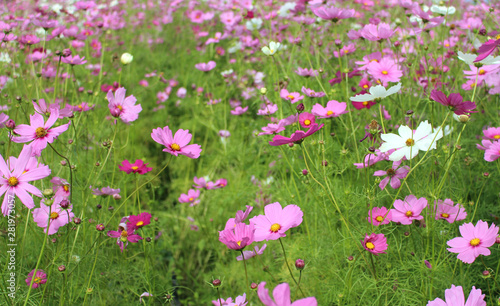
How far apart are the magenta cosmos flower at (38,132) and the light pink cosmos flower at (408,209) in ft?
2.46

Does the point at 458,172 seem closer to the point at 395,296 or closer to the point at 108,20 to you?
the point at 395,296

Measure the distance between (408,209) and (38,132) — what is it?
0.84 metres

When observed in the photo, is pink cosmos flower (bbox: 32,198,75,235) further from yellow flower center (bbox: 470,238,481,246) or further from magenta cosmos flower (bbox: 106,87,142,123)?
yellow flower center (bbox: 470,238,481,246)

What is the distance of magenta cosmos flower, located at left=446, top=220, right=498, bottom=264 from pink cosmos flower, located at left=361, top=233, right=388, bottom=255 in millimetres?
158

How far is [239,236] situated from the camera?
74 centimetres

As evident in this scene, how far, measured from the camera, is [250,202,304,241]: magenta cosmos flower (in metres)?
0.77

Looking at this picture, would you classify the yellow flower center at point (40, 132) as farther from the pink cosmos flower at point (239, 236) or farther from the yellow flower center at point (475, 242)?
the yellow flower center at point (475, 242)

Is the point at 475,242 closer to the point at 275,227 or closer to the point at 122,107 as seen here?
the point at 275,227

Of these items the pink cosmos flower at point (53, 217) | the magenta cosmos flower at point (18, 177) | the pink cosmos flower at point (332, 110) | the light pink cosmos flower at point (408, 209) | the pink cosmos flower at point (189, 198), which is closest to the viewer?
the magenta cosmos flower at point (18, 177)

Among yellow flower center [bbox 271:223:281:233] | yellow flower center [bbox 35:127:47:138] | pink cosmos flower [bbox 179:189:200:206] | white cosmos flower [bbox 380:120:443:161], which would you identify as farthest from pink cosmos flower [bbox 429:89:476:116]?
pink cosmos flower [bbox 179:189:200:206]

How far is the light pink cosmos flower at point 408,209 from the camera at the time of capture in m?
0.86

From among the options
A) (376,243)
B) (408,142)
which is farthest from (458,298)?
(408,142)

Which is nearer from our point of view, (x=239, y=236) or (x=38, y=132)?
(x=239, y=236)

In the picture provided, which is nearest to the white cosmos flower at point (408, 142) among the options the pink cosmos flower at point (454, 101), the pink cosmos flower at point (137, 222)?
the pink cosmos flower at point (454, 101)
